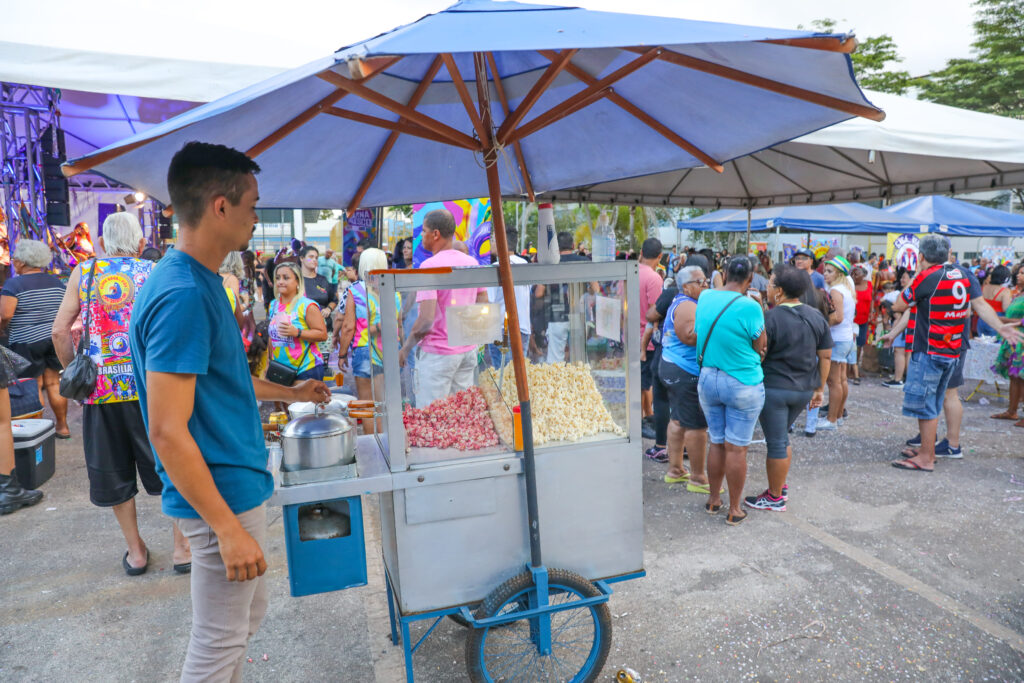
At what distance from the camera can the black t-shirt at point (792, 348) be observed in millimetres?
4383

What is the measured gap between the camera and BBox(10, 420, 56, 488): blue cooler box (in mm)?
4699

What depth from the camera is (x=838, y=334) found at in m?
6.69

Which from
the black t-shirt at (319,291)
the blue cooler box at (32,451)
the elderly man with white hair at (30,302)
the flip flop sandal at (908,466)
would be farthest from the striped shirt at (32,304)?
the flip flop sandal at (908,466)

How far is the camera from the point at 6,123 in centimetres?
602

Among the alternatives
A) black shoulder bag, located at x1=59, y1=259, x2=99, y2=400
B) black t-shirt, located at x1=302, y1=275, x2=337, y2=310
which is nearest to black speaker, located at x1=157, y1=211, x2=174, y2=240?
black t-shirt, located at x1=302, y1=275, x2=337, y2=310

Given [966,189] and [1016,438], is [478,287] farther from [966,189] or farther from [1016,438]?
[1016,438]

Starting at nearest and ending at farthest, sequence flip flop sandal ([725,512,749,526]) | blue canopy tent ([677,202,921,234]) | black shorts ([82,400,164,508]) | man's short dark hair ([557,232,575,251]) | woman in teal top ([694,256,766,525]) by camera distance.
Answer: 1. black shorts ([82,400,164,508])
2. woman in teal top ([694,256,766,525])
3. flip flop sandal ([725,512,749,526])
4. man's short dark hair ([557,232,575,251])
5. blue canopy tent ([677,202,921,234])

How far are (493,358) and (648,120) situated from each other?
1.34 meters

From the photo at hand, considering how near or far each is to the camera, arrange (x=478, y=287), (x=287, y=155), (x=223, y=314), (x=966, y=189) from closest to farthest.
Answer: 1. (x=223, y=314)
2. (x=478, y=287)
3. (x=287, y=155)
4. (x=966, y=189)

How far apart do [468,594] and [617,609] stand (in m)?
1.22

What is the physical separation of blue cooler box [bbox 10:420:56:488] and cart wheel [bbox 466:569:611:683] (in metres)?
3.88

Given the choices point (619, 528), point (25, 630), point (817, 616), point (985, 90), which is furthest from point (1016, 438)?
point (985, 90)

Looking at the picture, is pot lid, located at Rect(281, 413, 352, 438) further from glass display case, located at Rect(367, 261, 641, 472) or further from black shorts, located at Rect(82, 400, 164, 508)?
black shorts, located at Rect(82, 400, 164, 508)

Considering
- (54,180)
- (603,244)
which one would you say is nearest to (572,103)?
(603,244)
